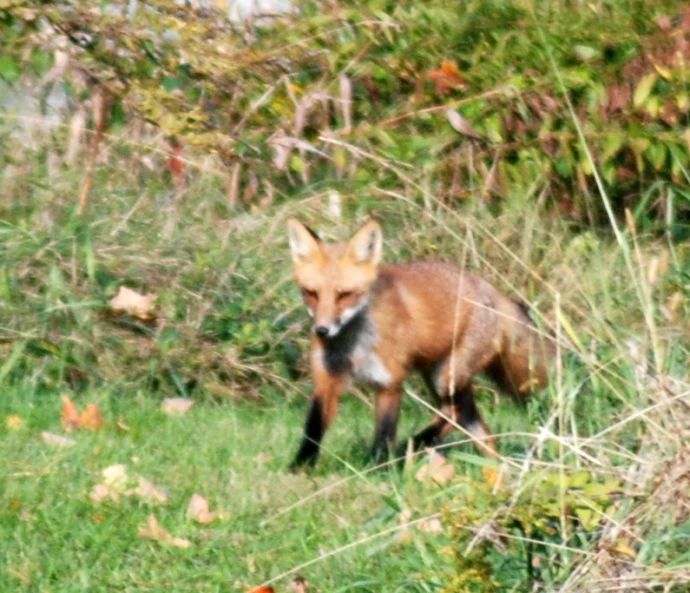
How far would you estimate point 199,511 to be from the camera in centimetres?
505

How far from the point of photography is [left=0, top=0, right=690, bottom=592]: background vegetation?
420cm

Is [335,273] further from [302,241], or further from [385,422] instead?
[385,422]

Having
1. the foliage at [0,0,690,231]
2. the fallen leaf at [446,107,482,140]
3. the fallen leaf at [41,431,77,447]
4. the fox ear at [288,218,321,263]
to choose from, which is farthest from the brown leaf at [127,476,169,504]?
the fallen leaf at [446,107,482,140]

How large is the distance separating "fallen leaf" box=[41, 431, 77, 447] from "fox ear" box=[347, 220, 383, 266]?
1499 millimetres

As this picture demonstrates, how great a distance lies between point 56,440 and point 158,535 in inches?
50.0

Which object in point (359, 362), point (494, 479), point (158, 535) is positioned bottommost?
point (359, 362)

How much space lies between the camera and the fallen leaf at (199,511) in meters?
5.00

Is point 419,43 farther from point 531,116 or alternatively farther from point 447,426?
point 447,426

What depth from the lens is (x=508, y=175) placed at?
8.45 metres

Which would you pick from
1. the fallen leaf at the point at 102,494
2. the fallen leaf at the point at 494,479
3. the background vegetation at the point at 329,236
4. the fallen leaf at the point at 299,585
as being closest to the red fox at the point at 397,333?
the background vegetation at the point at 329,236

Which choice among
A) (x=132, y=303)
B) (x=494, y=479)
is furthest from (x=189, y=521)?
(x=132, y=303)

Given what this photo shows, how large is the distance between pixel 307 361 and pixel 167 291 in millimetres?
805

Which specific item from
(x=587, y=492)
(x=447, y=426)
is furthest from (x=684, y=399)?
(x=447, y=426)

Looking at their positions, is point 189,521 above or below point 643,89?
below
